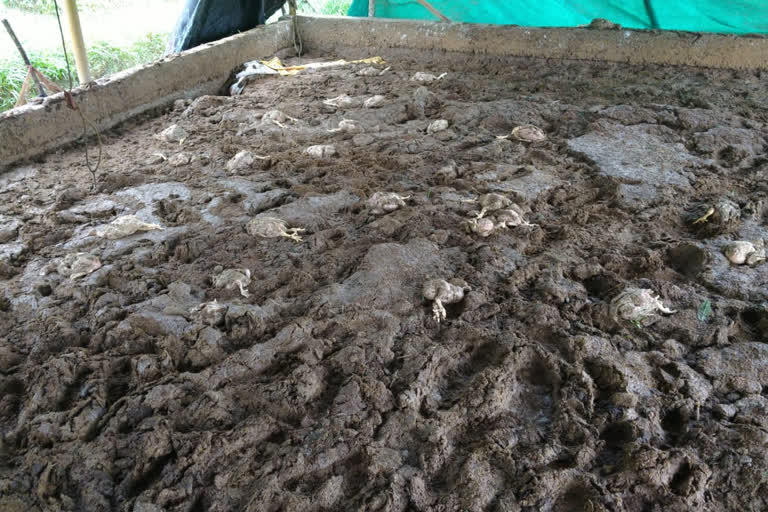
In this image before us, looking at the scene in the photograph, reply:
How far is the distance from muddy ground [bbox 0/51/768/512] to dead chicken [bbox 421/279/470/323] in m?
0.06

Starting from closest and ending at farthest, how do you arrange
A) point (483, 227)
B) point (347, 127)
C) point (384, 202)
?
point (483, 227) < point (384, 202) < point (347, 127)

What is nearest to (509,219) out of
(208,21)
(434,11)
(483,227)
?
(483,227)

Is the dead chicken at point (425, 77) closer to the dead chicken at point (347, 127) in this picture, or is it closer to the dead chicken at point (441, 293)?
the dead chicken at point (347, 127)

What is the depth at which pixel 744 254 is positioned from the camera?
3.11 metres

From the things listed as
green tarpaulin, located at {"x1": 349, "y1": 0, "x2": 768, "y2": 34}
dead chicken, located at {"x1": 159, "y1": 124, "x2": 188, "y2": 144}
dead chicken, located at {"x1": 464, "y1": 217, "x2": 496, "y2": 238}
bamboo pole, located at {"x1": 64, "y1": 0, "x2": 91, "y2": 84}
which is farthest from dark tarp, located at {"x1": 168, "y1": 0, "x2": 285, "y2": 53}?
dead chicken, located at {"x1": 464, "y1": 217, "x2": 496, "y2": 238}

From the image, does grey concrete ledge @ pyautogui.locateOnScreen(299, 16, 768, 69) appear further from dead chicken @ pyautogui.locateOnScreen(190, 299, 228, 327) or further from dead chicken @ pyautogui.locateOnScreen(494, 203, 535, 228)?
dead chicken @ pyautogui.locateOnScreen(190, 299, 228, 327)

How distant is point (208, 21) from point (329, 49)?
5.30ft

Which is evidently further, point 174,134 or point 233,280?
point 174,134

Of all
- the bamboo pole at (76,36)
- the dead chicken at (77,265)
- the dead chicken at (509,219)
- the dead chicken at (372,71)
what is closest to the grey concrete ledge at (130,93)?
the bamboo pole at (76,36)

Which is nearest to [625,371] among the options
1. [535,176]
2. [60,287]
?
[535,176]

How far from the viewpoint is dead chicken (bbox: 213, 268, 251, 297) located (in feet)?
9.99

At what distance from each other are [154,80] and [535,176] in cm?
394

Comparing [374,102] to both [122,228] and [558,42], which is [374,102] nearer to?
[558,42]

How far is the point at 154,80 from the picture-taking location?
19.0ft
